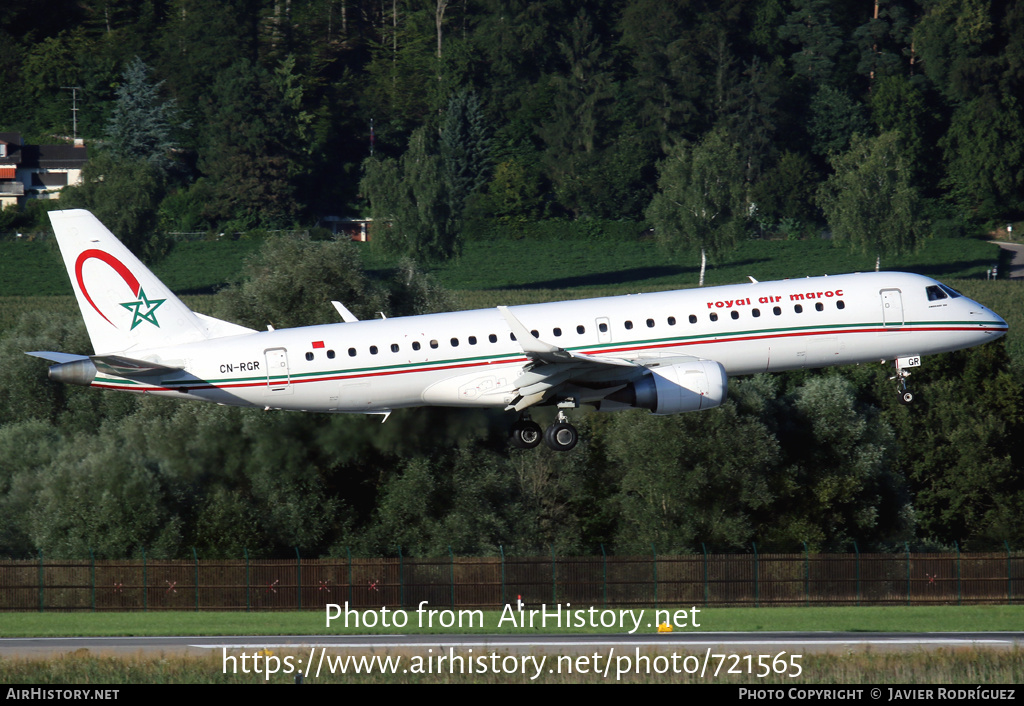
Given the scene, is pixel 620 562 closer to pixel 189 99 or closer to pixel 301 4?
pixel 189 99

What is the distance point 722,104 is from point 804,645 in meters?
131

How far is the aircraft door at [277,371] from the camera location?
44.3 m

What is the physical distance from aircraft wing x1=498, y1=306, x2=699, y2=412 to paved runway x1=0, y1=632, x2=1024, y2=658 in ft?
25.2

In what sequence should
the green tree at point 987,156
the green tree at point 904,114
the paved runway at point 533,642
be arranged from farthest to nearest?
the green tree at point 904,114 < the green tree at point 987,156 < the paved runway at point 533,642

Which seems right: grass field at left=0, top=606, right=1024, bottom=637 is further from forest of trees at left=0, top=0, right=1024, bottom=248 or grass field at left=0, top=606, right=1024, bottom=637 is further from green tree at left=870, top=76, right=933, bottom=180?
green tree at left=870, top=76, right=933, bottom=180

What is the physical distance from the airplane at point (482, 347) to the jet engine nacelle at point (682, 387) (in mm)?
44

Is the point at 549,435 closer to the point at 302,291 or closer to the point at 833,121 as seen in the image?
the point at 302,291

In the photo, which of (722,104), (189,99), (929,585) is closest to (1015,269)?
(722,104)

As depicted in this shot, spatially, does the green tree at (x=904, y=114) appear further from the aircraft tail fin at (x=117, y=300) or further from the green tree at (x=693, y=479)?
the aircraft tail fin at (x=117, y=300)

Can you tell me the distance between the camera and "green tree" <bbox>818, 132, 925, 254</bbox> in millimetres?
139500

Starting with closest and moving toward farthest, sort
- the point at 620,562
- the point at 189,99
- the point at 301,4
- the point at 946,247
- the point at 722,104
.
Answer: the point at 620,562, the point at 946,247, the point at 722,104, the point at 189,99, the point at 301,4

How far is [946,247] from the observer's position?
14538cm

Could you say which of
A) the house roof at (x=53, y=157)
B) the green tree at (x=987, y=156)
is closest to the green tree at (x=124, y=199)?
the house roof at (x=53, y=157)

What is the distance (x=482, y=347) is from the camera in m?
44.9
